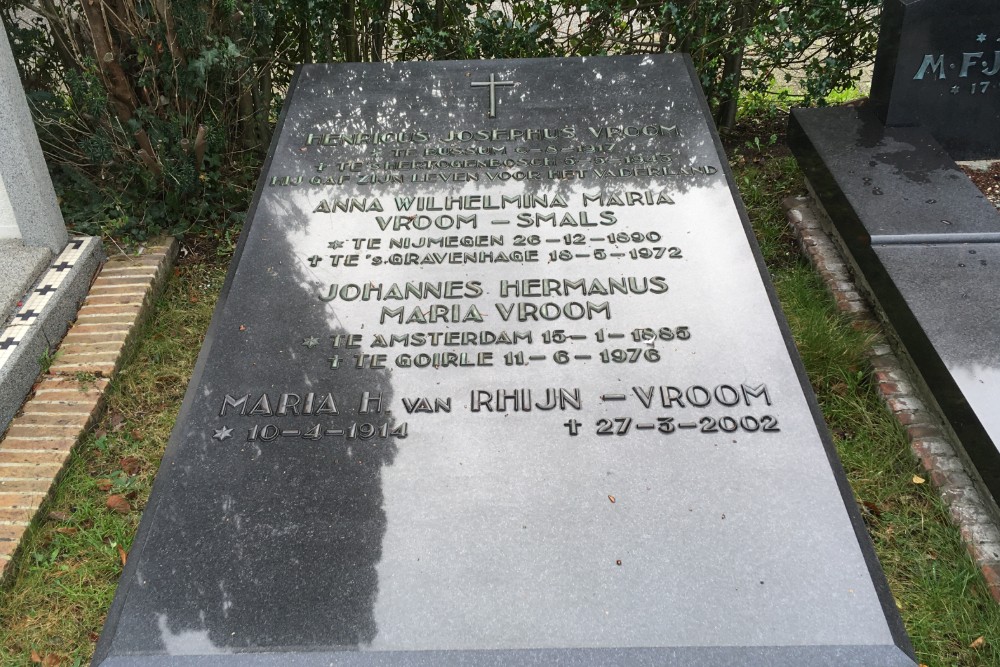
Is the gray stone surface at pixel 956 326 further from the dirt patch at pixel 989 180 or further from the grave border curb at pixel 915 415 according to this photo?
the dirt patch at pixel 989 180

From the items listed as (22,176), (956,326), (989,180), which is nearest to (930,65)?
(989,180)

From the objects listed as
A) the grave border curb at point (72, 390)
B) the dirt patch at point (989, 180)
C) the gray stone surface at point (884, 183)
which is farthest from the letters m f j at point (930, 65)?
the grave border curb at point (72, 390)

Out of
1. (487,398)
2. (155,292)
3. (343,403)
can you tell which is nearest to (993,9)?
(487,398)

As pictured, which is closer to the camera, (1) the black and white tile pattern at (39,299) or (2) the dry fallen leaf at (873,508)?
(2) the dry fallen leaf at (873,508)

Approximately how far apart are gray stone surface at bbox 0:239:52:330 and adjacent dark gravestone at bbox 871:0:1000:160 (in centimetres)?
422

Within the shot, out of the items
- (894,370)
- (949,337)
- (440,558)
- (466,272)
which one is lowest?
(894,370)

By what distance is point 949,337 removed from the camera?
10.9 ft

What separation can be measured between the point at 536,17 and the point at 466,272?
270cm

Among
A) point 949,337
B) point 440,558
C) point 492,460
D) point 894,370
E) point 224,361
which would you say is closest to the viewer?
point 440,558

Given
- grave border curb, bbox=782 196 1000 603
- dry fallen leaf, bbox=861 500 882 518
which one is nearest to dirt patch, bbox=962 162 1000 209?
grave border curb, bbox=782 196 1000 603

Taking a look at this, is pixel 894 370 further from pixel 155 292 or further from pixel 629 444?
pixel 155 292

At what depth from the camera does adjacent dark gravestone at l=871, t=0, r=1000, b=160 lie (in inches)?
168

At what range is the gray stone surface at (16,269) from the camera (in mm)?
3703

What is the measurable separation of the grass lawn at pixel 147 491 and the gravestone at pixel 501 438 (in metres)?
1.18
